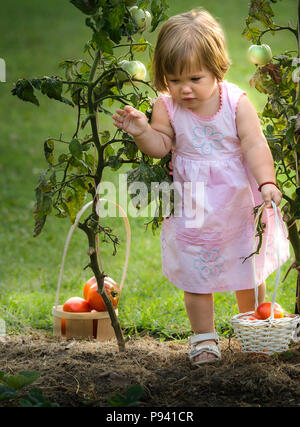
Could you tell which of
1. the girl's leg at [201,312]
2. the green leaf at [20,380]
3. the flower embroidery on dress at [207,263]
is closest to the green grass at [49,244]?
the girl's leg at [201,312]

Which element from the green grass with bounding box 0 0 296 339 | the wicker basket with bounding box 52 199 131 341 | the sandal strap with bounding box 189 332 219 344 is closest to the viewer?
the sandal strap with bounding box 189 332 219 344

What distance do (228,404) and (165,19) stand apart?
4.51ft

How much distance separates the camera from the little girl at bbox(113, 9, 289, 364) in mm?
2436

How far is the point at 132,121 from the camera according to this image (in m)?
2.35

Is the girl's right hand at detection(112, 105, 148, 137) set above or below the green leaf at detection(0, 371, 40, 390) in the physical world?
above

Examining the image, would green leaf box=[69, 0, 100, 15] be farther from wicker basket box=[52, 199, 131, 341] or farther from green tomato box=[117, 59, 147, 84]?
wicker basket box=[52, 199, 131, 341]

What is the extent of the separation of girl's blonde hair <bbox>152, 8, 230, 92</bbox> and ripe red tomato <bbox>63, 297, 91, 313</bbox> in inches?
41.7

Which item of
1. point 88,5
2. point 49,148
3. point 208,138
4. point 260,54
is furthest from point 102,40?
point 260,54

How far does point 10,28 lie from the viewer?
11.1 meters

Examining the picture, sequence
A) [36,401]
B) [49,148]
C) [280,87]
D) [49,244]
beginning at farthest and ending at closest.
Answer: [49,244], [280,87], [49,148], [36,401]

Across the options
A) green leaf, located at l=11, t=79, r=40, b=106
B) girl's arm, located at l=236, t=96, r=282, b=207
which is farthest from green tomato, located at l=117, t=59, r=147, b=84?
girl's arm, located at l=236, t=96, r=282, b=207

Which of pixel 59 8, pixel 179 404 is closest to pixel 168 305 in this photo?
pixel 179 404

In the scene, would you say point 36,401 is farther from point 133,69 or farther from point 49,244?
point 49,244

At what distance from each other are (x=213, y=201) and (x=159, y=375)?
68 centimetres
